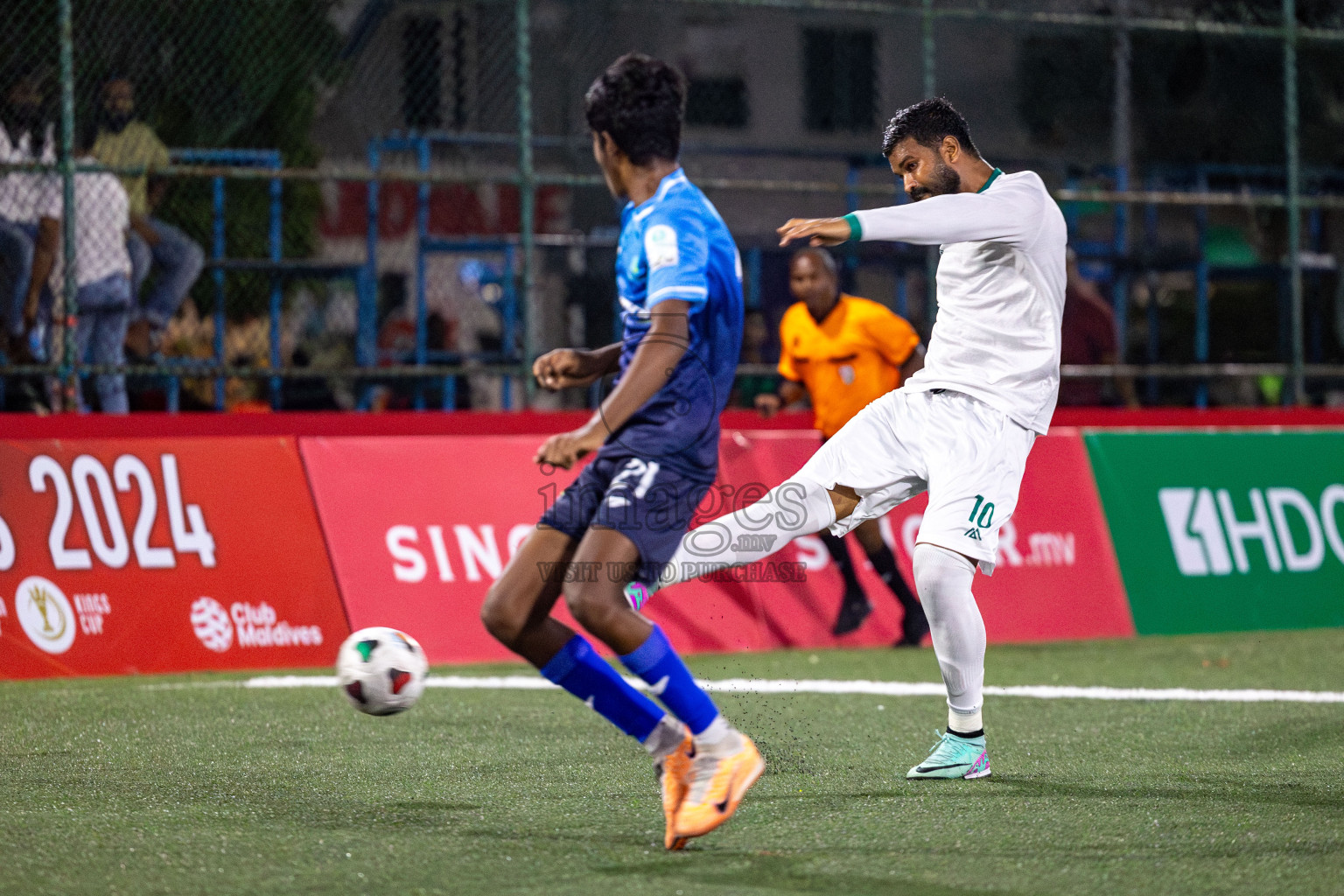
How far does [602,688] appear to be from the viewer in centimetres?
463

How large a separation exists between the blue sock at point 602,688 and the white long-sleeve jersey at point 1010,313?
1.72 m

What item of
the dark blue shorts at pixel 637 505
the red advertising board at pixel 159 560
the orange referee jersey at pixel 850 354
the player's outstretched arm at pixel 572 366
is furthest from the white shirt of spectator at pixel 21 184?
the dark blue shorts at pixel 637 505

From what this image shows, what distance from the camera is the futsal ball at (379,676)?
512cm

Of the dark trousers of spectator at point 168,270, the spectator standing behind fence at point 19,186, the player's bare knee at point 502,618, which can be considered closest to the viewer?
the player's bare knee at point 502,618

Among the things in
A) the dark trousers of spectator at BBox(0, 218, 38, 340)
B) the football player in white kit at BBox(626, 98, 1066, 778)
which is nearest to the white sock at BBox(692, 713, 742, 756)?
the football player in white kit at BBox(626, 98, 1066, 778)

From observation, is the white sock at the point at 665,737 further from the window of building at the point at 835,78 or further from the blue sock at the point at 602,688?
the window of building at the point at 835,78

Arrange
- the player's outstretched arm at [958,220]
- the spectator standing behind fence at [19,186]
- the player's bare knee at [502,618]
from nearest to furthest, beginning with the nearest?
the player's bare knee at [502,618]
the player's outstretched arm at [958,220]
the spectator standing behind fence at [19,186]

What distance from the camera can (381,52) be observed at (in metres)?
12.5

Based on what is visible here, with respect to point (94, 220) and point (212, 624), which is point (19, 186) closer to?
point (94, 220)

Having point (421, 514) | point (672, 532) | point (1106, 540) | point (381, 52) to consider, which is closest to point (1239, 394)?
point (1106, 540)

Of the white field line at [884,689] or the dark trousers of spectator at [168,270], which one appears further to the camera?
the dark trousers of spectator at [168,270]

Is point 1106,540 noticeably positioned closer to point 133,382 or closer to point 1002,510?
point 1002,510

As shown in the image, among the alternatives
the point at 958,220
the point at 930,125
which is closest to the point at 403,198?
the point at 930,125

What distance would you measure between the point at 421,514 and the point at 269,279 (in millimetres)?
3185
